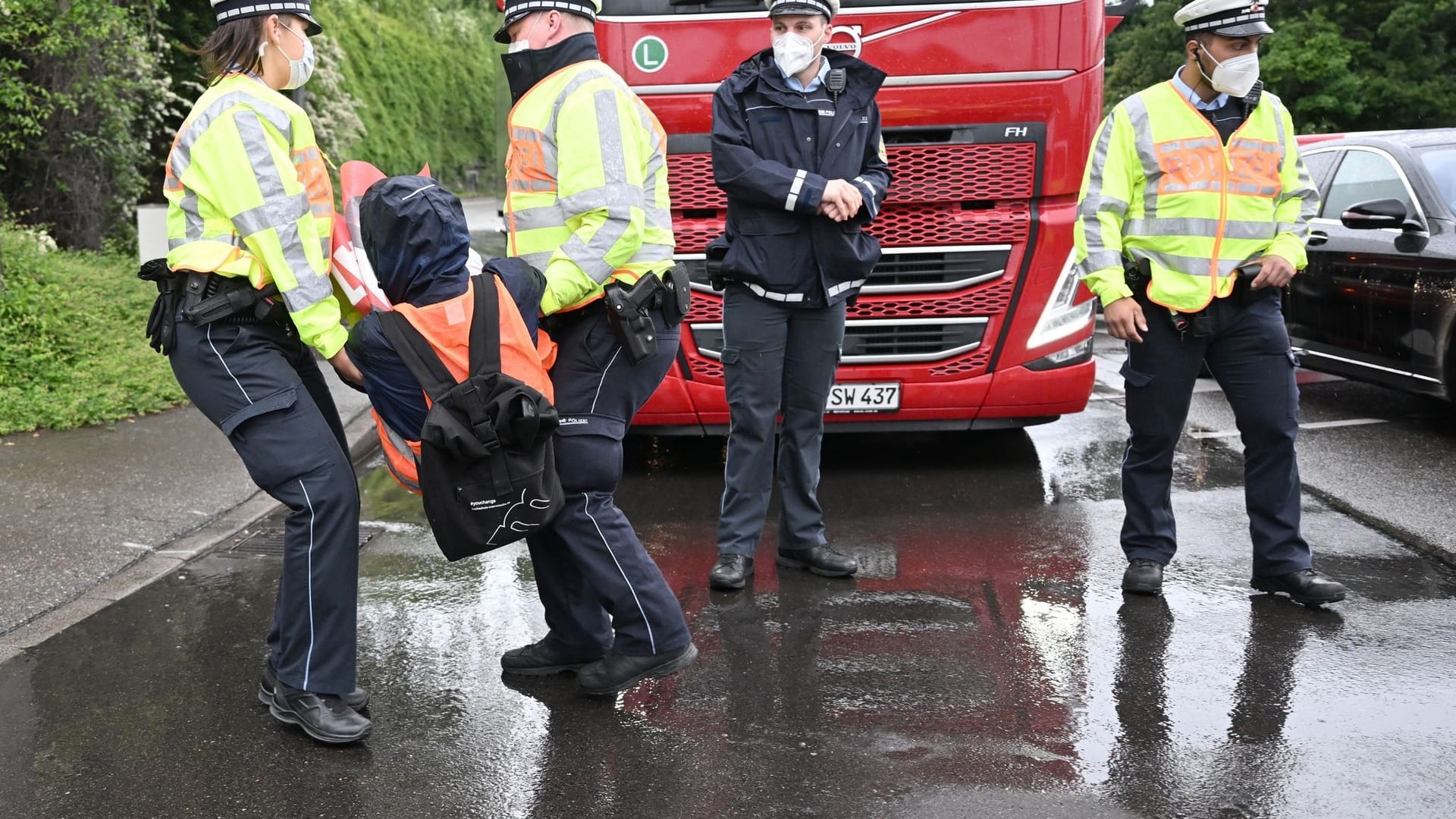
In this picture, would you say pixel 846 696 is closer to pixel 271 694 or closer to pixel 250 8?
pixel 271 694

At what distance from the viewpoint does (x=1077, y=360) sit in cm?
714

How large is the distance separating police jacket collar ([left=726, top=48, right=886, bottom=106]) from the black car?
13.0 feet

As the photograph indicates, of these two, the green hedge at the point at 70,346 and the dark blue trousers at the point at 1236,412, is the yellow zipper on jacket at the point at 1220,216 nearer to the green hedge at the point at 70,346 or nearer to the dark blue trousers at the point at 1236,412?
the dark blue trousers at the point at 1236,412

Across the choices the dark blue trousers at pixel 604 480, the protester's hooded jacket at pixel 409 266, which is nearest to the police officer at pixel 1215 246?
the dark blue trousers at pixel 604 480

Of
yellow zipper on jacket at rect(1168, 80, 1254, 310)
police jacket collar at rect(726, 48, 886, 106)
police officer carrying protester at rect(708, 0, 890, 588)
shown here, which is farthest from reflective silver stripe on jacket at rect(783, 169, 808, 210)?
yellow zipper on jacket at rect(1168, 80, 1254, 310)

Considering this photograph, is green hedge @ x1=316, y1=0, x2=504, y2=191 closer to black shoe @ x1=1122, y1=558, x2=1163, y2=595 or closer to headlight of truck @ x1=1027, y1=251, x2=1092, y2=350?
headlight of truck @ x1=1027, y1=251, x2=1092, y2=350

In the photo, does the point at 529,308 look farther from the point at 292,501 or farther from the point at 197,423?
the point at 197,423

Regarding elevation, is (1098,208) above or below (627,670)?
above

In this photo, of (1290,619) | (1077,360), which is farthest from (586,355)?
(1077,360)

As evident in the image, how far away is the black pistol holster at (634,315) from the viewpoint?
4.01 m

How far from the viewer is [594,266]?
154 inches

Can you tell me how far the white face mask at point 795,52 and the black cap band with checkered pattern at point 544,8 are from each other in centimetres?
114

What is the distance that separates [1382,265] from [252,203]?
678cm

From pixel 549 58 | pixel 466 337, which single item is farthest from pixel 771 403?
pixel 466 337
